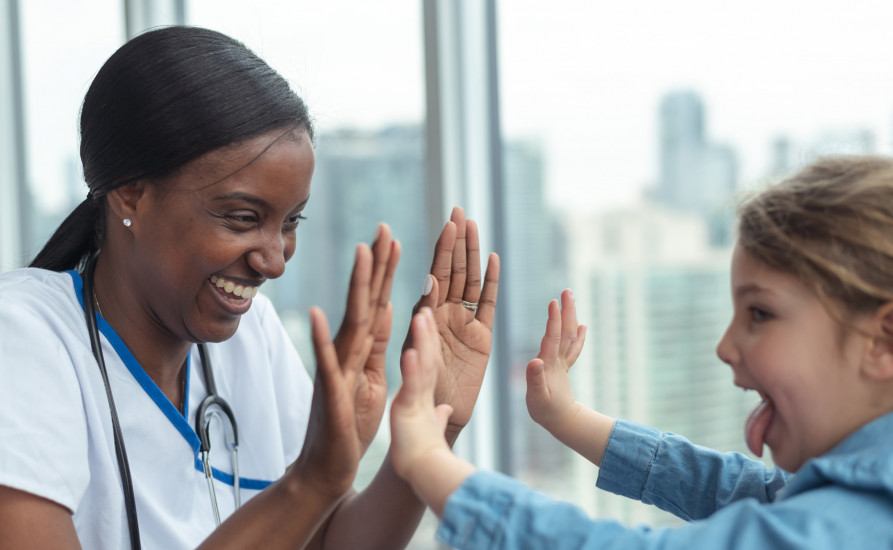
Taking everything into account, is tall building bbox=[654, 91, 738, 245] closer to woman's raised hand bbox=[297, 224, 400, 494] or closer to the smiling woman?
the smiling woman

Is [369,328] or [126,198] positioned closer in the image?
[369,328]

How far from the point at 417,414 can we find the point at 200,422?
0.53 metres

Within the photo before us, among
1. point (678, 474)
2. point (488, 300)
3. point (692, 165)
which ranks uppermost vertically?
point (692, 165)

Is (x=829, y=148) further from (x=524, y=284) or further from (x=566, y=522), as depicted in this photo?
(x=524, y=284)

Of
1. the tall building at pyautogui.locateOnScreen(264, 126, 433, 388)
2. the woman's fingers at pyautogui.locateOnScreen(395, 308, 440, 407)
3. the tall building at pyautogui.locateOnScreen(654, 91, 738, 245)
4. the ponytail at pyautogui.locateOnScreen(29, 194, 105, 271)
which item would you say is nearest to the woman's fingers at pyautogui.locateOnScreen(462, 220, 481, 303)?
the woman's fingers at pyautogui.locateOnScreen(395, 308, 440, 407)

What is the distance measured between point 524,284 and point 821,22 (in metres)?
0.92

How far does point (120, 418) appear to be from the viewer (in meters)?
1.25

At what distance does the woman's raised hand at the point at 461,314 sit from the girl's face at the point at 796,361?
1.30 feet

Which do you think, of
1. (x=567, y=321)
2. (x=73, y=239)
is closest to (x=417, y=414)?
(x=567, y=321)

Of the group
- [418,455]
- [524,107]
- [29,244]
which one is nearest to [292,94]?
[418,455]

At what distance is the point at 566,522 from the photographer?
85cm

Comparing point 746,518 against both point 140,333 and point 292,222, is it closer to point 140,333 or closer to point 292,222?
point 292,222

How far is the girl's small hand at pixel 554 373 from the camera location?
1.18 metres

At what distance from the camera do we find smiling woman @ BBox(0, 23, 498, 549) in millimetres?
1067
